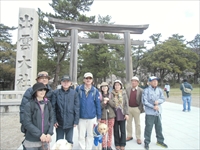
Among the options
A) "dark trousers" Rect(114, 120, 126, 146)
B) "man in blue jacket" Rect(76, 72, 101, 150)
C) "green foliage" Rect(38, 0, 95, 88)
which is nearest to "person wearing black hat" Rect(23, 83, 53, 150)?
"man in blue jacket" Rect(76, 72, 101, 150)

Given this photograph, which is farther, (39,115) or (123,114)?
(123,114)

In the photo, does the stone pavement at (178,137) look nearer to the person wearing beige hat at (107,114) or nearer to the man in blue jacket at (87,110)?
the person wearing beige hat at (107,114)

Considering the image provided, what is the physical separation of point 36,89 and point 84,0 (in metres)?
18.4

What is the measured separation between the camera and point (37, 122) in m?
2.04

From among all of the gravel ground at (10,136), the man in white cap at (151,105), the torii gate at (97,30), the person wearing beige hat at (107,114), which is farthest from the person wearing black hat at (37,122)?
the torii gate at (97,30)

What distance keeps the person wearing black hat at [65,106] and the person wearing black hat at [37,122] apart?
539 millimetres

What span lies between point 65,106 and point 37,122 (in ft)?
2.29

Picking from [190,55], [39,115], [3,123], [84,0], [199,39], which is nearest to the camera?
[39,115]

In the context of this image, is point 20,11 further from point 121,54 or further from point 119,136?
point 121,54

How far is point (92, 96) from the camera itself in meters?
2.92

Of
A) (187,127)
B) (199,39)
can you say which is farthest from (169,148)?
(199,39)

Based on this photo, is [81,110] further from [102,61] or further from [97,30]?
[102,61]

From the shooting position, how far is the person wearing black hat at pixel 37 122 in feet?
6.50

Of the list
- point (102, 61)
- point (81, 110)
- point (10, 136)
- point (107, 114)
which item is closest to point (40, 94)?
point (81, 110)
